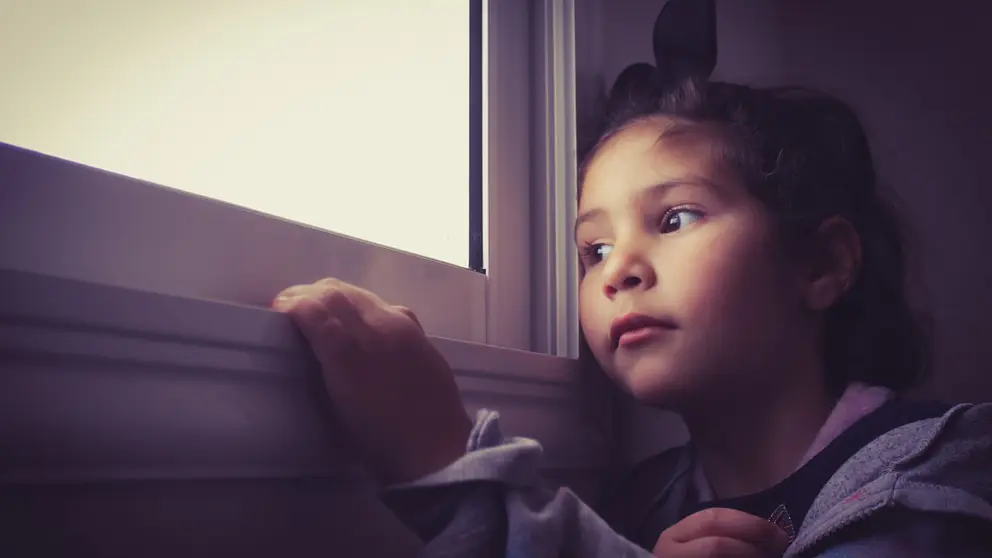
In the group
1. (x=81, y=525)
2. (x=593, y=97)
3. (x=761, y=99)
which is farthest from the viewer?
(x=593, y=97)

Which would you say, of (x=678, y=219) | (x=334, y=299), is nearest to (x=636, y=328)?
(x=678, y=219)

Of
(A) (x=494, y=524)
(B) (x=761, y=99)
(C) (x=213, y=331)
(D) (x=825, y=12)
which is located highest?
(D) (x=825, y=12)

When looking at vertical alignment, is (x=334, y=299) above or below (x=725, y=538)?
above

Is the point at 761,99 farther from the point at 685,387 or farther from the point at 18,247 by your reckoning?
the point at 18,247

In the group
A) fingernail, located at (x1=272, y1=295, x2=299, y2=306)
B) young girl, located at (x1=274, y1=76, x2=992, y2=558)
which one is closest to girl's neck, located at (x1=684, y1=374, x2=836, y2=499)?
young girl, located at (x1=274, y1=76, x2=992, y2=558)

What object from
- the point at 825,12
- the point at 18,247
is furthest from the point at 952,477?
the point at 825,12

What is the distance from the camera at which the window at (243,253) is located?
40 centimetres

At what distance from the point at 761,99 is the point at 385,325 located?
531 millimetres

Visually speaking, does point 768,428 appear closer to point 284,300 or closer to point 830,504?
point 830,504

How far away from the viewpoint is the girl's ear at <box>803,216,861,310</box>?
0.75 metres

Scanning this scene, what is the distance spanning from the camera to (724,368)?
70cm

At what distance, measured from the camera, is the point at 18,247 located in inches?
16.4

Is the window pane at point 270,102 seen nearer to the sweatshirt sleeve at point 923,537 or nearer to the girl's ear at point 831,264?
the girl's ear at point 831,264

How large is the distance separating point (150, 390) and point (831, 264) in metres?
0.64
